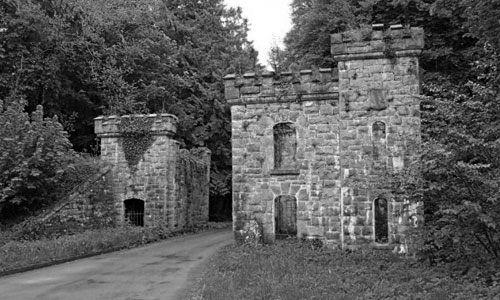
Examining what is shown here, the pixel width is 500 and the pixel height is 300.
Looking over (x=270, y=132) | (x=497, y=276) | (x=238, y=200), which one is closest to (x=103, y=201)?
(x=238, y=200)

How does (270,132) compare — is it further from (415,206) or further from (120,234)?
(120,234)

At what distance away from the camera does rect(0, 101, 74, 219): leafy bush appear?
17.4 meters

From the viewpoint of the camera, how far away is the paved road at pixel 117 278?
10.2 meters

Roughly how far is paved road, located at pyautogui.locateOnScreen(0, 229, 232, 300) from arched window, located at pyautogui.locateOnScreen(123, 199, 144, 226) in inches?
169

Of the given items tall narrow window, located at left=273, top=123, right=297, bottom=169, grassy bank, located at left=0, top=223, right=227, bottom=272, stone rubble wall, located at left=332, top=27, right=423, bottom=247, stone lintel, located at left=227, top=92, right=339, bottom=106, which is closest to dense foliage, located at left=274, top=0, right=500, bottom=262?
stone rubble wall, located at left=332, top=27, right=423, bottom=247

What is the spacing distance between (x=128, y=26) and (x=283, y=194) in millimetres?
17525

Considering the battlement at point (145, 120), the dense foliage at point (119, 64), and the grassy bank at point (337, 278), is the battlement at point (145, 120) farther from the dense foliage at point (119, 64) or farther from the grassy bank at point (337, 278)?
the grassy bank at point (337, 278)

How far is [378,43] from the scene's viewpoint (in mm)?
14484

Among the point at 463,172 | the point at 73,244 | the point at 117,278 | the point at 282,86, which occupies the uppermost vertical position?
the point at 282,86

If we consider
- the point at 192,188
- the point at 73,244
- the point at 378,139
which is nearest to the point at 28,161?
the point at 73,244

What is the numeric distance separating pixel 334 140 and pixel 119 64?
15.8 meters

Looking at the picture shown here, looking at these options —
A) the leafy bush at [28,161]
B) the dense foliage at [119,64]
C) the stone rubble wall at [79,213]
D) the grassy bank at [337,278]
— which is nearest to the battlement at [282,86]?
A: the grassy bank at [337,278]

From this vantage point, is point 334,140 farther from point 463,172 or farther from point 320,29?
point 320,29

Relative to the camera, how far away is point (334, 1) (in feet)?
82.8
